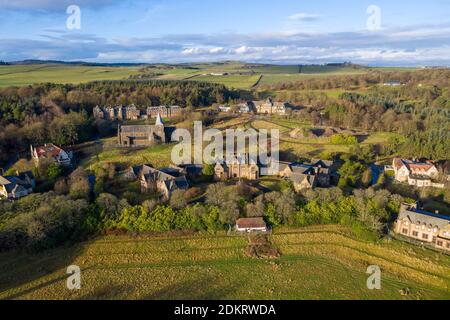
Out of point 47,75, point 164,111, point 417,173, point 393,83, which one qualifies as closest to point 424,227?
point 417,173

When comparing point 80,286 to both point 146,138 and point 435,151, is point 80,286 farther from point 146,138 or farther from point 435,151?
point 435,151

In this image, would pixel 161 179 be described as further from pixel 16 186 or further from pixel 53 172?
pixel 16 186

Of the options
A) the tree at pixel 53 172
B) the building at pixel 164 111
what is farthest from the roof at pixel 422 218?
the building at pixel 164 111

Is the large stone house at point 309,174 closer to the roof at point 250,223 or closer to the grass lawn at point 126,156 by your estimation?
the roof at point 250,223

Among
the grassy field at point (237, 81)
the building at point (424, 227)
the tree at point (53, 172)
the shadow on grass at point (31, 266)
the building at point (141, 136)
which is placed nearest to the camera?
the shadow on grass at point (31, 266)

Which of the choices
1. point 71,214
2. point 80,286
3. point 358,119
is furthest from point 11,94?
point 358,119

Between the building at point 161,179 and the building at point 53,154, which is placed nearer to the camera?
the building at point 161,179
